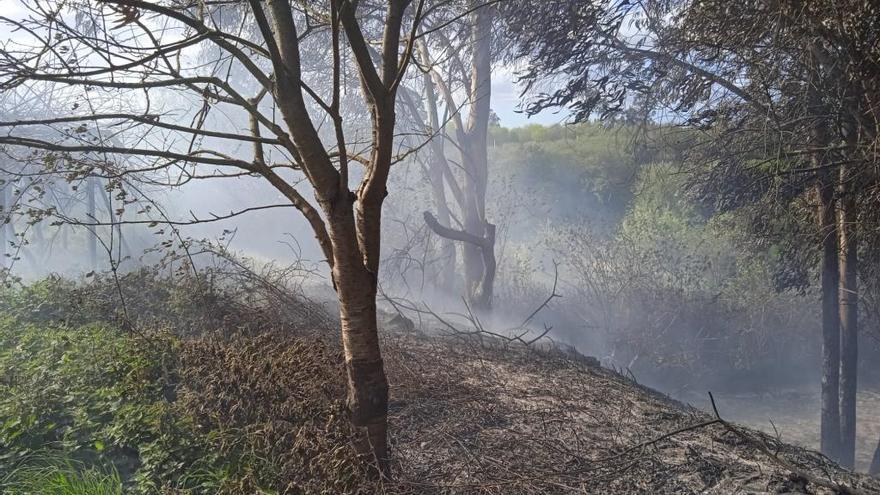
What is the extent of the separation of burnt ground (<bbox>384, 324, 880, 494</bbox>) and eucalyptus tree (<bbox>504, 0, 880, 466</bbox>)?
2.37m

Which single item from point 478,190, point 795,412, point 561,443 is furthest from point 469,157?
point 561,443

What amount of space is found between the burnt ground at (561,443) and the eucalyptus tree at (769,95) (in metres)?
2.37

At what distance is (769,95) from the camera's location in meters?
5.87

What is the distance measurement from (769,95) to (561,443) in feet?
11.8

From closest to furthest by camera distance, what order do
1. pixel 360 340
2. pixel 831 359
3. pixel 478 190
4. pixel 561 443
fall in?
pixel 360 340, pixel 561 443, pixel 831 359, pixel 478 190

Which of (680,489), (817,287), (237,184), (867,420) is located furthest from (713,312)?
(237,184)

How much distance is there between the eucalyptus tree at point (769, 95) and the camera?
228 inches

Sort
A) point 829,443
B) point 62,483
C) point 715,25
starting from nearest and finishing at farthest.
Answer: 1. point 62,483
2. point 715,25
3. point 829,443

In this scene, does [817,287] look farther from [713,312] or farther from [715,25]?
[715,25]

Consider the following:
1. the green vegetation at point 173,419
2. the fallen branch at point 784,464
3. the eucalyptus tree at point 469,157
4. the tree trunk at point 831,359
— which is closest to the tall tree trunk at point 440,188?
the eucalyptus tree at point 469,157

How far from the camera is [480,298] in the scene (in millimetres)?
15773

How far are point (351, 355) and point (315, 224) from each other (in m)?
0.79

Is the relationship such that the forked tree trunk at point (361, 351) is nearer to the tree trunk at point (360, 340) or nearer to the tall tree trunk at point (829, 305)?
the tree trunk at point (360, 340)

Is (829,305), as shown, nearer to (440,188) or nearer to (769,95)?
(769,95)
